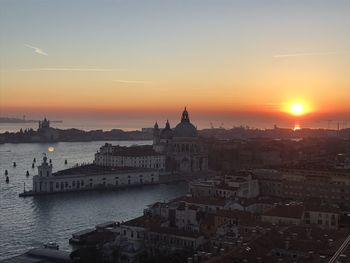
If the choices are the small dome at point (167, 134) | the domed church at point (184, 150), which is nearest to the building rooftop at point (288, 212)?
the domed church at point (184, 150)

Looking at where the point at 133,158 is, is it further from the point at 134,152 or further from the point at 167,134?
the point at 167,134

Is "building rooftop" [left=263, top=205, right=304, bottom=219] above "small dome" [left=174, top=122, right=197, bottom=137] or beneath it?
beneath

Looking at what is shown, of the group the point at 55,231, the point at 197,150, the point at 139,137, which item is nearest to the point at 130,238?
the point at 55,231

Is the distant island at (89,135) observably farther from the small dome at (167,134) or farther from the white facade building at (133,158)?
the white facade building at (133,158)

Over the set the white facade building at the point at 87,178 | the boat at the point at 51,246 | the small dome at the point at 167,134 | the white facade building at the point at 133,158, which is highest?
the small dome at the point at 167,134

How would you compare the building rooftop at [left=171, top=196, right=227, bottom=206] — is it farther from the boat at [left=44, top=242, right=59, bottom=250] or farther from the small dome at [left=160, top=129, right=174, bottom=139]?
the small dome at [left=160, top=129, right=174, bottom=139]

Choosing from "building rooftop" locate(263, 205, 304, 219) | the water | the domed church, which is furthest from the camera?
the domed church

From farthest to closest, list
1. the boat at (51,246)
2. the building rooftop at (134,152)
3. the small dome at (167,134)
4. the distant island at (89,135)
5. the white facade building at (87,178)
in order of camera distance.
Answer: the distant island at (89,135), the small dome at (167,134), the building rooftop at (134,152), the white facade building at (87,178), the boat at (51,246)

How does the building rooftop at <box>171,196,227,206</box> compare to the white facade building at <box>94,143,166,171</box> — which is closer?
the building rooftop at <box>171,196,227,206</box>

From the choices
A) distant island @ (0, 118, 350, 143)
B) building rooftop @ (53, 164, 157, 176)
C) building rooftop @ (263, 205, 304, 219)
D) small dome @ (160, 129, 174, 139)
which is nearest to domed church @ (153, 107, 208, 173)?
small dome @ (160, 129, 174, 139)

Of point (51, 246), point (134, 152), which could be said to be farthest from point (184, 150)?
point (51, 246)
